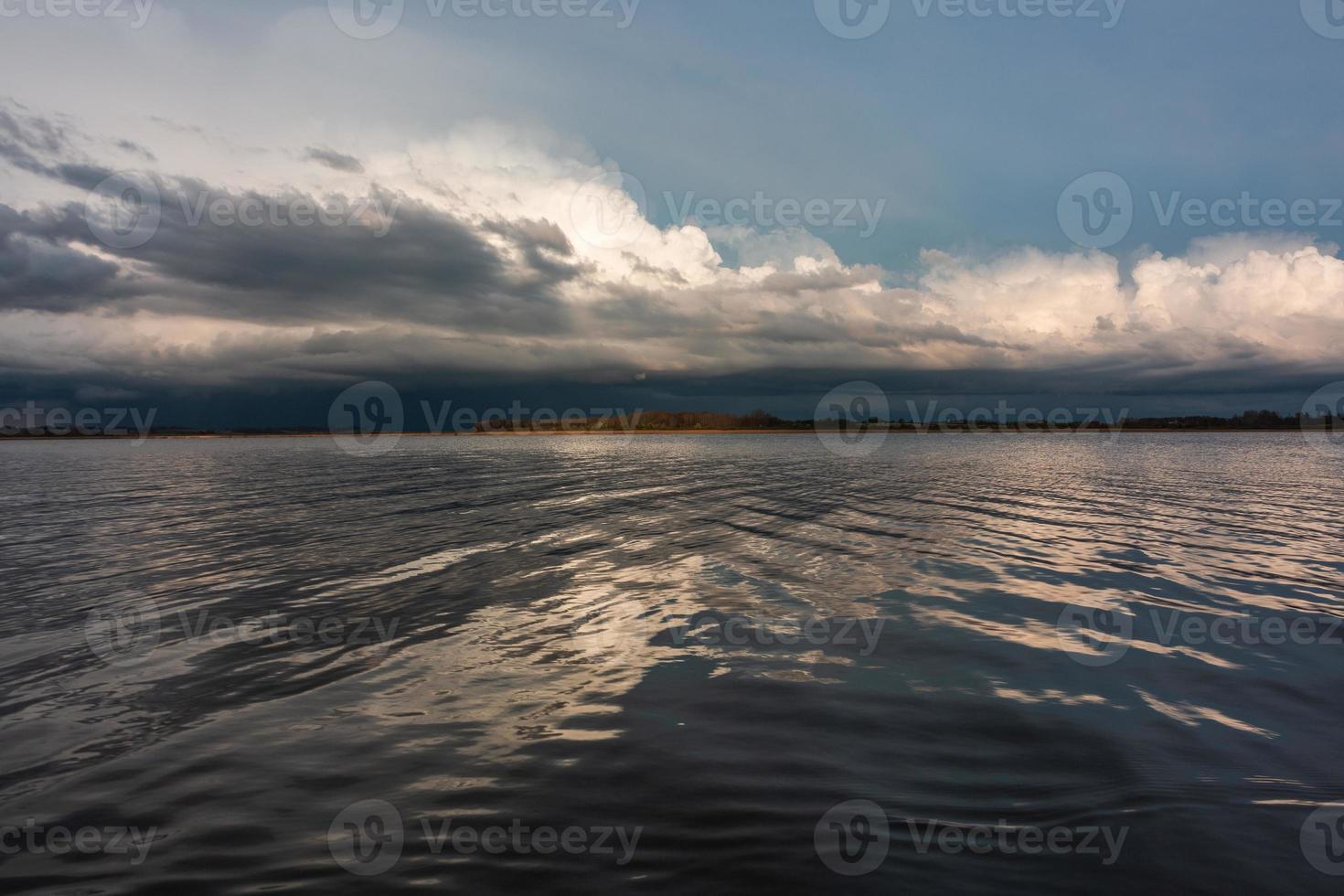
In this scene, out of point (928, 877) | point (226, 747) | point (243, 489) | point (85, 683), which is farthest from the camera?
point (243, 489)

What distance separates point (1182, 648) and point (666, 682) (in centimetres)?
1123

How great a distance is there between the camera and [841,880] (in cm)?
687

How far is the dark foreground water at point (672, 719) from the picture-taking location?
7.23 metres

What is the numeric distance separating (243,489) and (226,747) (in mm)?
50487

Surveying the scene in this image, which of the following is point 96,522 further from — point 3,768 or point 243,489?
point 3,768

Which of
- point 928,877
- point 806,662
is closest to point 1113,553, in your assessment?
point 806,662

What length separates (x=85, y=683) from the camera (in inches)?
488

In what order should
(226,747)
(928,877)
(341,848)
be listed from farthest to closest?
(226,747) < (341,848) < (928,877)

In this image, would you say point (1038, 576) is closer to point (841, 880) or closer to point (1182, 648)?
point (1182, 648)

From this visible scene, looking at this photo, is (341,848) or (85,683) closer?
(341,848)

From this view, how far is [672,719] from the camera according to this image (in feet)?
35.6

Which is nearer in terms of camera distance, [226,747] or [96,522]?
[226,747]

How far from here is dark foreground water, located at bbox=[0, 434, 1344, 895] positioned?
7.23 m

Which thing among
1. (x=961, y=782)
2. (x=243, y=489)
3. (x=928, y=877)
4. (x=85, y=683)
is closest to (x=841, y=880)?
(x=928, y=877)
